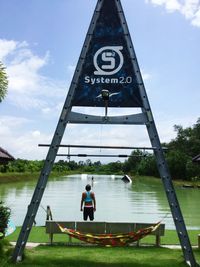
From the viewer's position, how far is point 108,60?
8.43 m

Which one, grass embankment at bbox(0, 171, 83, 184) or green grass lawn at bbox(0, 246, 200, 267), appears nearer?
green grass lawn at bbox(0, 246, 200, 267)

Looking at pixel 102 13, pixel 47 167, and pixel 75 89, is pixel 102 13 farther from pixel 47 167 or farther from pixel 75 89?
pixel 47 167

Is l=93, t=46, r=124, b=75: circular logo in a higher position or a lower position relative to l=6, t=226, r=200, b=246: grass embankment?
higher

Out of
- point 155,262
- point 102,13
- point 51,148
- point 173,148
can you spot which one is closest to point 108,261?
point 155,262

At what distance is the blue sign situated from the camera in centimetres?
831

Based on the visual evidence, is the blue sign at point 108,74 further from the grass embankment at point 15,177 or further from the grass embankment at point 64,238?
the grass embankment at point 15,177

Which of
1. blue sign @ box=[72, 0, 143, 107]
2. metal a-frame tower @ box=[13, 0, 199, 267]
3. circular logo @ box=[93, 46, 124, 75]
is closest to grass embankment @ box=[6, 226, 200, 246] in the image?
metal a-frame tower @ box=[13, 0, 199, 267]

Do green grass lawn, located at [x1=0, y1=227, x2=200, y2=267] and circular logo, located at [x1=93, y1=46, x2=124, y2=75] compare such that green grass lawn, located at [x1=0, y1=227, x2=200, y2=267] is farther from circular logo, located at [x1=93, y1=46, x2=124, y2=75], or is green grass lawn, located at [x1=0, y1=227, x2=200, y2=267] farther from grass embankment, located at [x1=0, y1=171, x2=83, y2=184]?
grass embankment, located at [x1=0, y1=171, x2=83, y2=184]

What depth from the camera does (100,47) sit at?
8.45m

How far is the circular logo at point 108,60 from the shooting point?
8.38 meters

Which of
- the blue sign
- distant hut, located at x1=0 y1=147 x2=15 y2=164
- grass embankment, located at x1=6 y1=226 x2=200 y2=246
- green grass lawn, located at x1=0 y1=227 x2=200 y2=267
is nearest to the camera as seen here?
green grass lawn, located at x1=0 y1=227 x2=200 y2=267

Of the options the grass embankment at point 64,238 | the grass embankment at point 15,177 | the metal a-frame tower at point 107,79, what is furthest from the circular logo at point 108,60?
the grass embankment at point 15,177

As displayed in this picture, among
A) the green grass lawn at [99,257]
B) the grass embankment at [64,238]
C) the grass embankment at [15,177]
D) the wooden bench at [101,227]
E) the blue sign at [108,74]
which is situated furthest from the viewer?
the grass embankment at [15,177]

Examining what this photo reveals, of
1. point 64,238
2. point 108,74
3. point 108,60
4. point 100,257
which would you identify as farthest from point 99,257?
point 108,60
